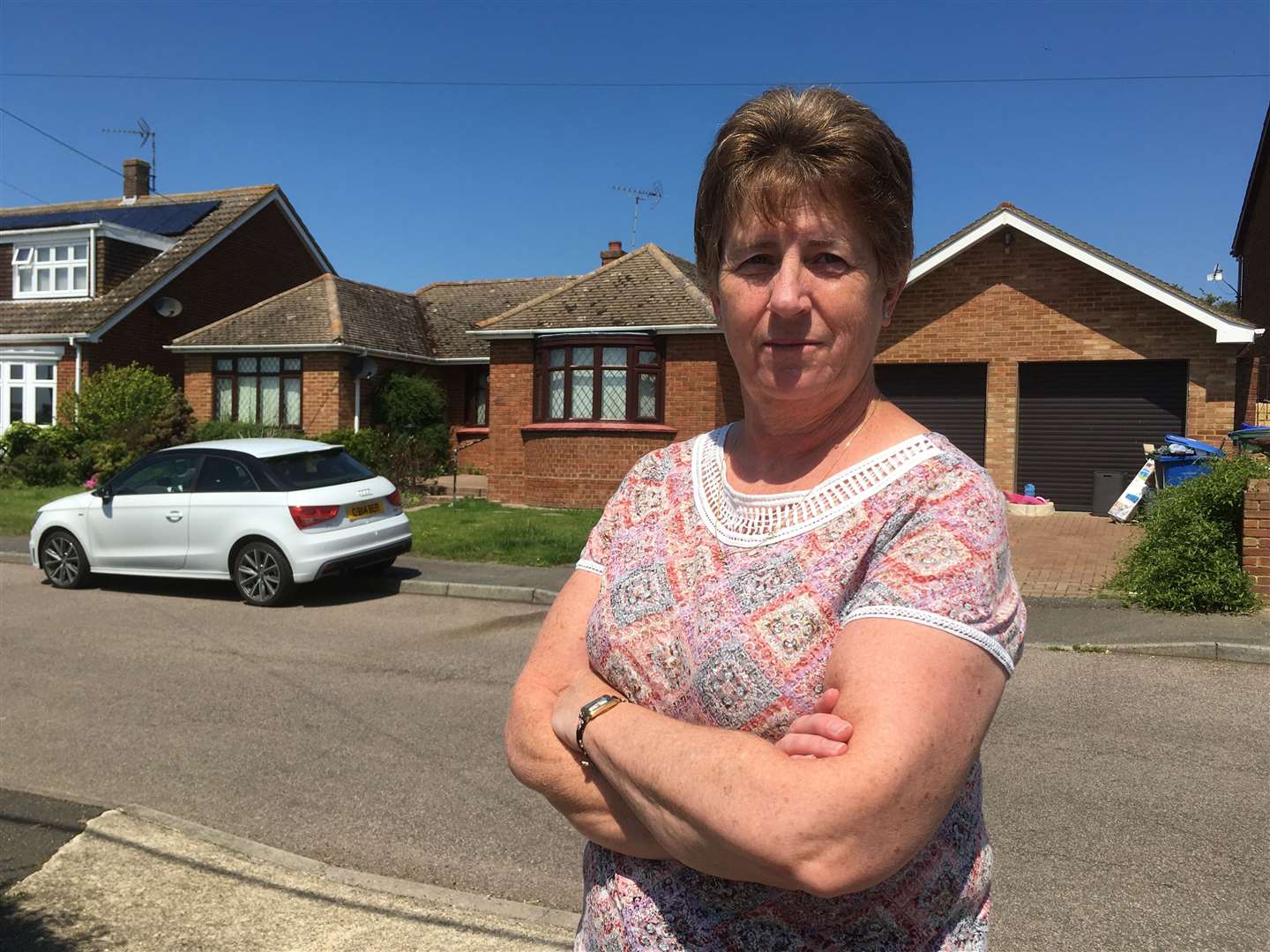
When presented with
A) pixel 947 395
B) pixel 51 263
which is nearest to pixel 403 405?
pixel 51 263

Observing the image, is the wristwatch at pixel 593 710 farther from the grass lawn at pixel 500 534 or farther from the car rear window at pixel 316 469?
the car rear window at pixel 316 469

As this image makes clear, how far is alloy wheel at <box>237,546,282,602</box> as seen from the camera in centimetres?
1072

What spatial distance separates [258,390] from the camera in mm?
25641

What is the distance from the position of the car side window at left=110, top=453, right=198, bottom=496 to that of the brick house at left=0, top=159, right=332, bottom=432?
53.0 ft

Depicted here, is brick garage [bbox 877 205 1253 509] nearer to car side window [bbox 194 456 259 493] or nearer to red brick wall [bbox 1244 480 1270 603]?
red brick wall [bbox 1244 480 1270 603]

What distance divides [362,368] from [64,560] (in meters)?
14.0

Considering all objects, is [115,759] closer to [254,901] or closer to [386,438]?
[254,901]

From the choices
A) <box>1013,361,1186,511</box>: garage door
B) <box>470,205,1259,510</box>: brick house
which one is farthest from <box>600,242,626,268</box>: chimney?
<box>1013,361,1186,511</box>: garage door

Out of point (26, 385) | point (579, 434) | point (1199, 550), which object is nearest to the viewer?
point (1199, 550)

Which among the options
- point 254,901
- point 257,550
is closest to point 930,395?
point 257,550

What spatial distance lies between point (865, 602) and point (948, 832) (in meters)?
0.39

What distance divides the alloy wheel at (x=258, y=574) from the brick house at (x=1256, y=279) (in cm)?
1573

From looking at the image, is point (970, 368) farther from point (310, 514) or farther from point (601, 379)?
point (310, 514)

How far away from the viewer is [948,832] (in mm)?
1518
